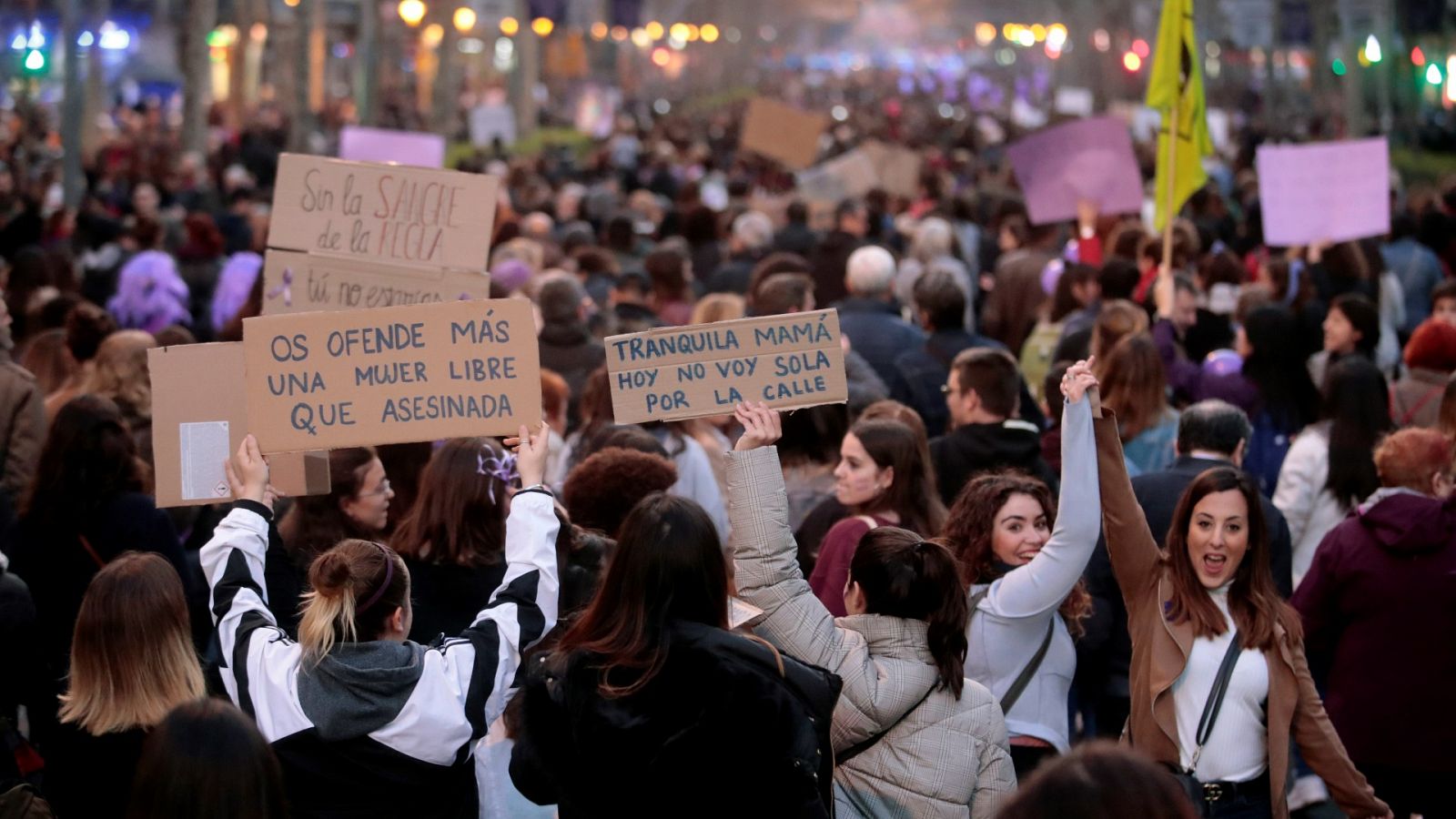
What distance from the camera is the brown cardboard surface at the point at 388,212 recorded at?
23.4 ft

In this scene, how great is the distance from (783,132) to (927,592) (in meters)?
15.2

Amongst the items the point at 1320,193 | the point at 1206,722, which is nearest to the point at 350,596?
the point at 1206,722

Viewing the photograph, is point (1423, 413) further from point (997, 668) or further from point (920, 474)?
point (997, 668)

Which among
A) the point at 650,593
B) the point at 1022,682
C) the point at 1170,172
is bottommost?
the point at 1022,682

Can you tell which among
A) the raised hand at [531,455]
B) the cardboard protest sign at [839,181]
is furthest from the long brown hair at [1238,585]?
the cardboard protest sign at [839,181]

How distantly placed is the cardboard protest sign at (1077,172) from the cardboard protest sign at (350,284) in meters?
6.96

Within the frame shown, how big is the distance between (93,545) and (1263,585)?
3.85 metres

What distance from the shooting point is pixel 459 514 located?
18.5 feet

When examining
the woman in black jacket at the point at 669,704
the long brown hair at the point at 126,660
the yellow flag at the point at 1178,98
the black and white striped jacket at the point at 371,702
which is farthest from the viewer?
the yellow flag at the point at 1178,98

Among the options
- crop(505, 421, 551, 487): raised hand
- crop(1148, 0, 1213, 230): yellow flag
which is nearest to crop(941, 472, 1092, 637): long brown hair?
crop(505, 421, 551, 487): raised hand

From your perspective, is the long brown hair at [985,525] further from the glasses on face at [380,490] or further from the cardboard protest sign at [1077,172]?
the cardboard protest sign at [1077,172]

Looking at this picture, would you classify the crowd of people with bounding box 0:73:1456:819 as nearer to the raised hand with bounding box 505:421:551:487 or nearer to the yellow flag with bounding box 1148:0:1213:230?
the raised hand with bounding box 505:421:551:487

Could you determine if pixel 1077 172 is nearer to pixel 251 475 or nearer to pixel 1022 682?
pixel 1022 682

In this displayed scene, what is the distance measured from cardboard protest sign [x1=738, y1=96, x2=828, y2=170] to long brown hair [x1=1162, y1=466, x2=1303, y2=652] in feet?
46.7
